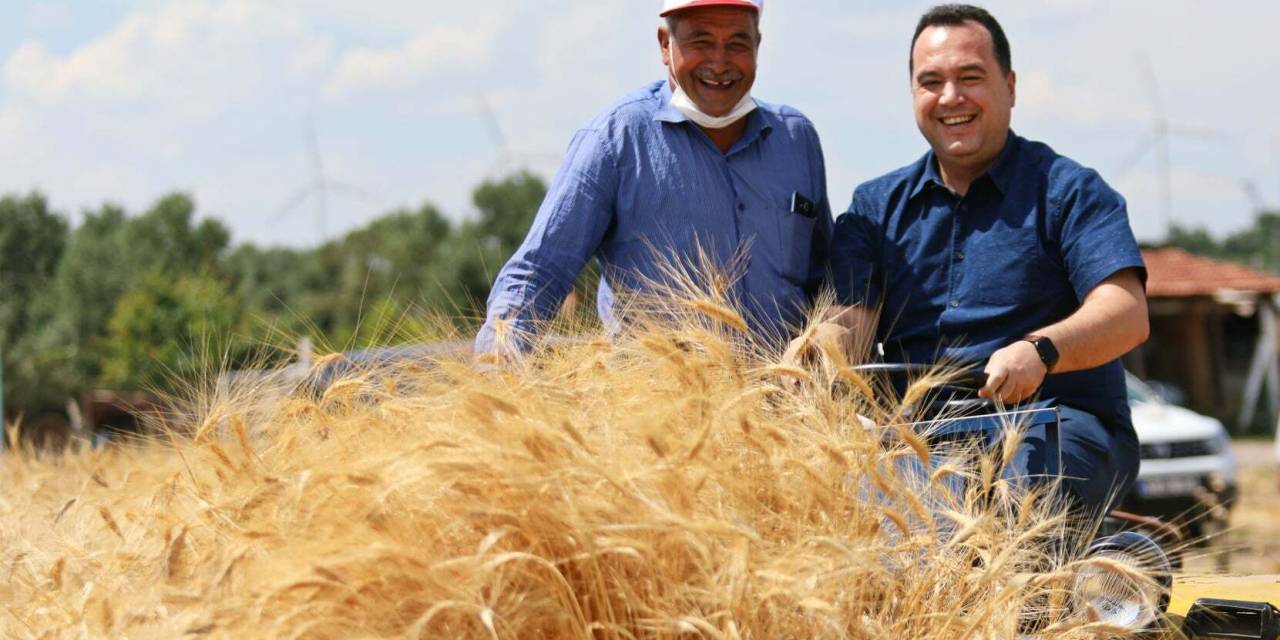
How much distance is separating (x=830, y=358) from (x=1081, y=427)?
40.7 inches

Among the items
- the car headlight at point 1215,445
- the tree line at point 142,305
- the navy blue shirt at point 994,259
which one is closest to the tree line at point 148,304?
the tree line at point 142,305

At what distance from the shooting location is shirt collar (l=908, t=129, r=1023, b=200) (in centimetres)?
358

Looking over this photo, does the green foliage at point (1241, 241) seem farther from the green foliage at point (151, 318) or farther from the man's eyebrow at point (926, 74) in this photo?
Result: the man's eyebrow at point (926, 74)

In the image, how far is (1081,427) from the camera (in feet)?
10.8

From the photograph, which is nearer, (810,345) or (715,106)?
(810,345)

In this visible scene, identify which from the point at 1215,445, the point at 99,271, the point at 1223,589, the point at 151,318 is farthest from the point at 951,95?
the point at 99,271

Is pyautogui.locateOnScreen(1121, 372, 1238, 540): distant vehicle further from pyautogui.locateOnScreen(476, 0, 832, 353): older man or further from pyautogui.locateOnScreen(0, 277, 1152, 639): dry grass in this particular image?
pyautogui.locateOnScreen(0, 277, 1152, 639): dry grass

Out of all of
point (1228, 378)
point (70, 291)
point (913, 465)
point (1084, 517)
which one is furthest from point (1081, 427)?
point (1228, 378)

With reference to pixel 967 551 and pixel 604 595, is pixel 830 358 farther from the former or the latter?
pixel 604 595

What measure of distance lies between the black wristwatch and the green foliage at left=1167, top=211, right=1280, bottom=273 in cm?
6515

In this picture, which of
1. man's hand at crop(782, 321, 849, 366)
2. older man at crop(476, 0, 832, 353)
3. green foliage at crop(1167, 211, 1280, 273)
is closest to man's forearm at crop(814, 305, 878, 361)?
older man at crop(476, 0, 832, 353)

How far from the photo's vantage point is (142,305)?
1512 cm

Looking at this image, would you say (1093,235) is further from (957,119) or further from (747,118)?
(747,118)

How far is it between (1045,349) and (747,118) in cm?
133
